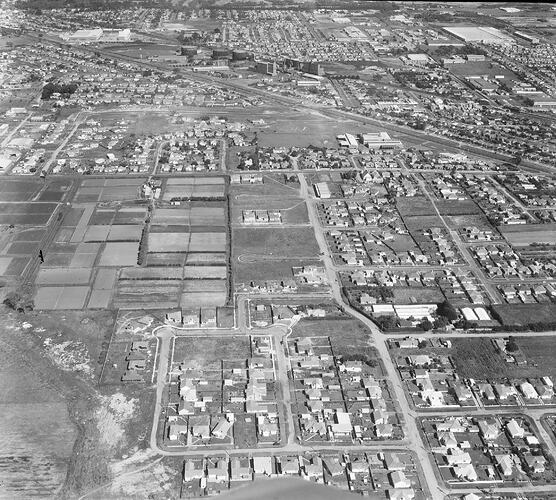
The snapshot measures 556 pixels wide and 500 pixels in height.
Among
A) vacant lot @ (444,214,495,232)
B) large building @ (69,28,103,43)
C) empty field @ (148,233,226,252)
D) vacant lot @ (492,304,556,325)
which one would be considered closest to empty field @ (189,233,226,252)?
empty field @ (148,233,226,252)

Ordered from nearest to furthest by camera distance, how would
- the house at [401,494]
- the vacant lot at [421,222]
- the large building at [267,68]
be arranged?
the house at [401,494] → the vacant lot at [421,222] → the large building at [267,68]

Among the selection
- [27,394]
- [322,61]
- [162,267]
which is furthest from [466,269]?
[322,61]

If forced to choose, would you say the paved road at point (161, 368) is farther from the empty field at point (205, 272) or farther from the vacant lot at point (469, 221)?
the vacant lot at point (469, 221)

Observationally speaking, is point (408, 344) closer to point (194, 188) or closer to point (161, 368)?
point (161, 368)

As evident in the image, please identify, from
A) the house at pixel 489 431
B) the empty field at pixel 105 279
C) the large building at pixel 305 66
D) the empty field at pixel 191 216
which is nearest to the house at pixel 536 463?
the house at pixel 489 431

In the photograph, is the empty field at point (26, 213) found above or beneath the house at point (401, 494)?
beneath

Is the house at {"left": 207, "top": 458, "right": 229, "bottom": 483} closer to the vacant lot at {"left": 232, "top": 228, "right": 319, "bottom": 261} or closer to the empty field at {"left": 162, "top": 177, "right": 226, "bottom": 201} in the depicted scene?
the vacant lot at {"left": 232, "top": 228, "right": 319, "bottom": 261}

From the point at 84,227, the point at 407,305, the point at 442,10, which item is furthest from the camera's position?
the point at 442,10

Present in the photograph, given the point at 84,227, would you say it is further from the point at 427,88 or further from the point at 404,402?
the point at 427,88
